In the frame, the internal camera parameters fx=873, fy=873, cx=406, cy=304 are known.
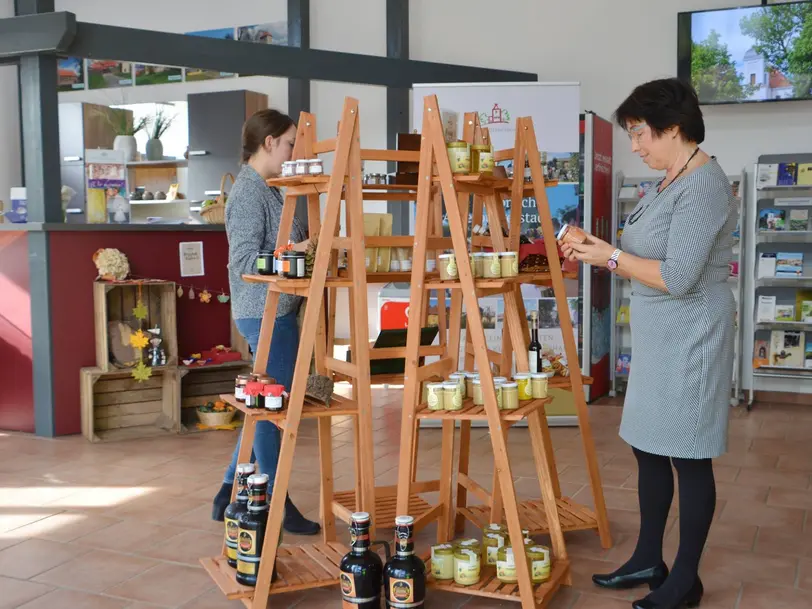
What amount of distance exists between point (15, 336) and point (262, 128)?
2882mm

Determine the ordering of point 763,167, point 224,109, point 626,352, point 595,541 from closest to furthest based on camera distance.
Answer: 1. point 595,541
2. point 763,167
3. point 626,352
4. point 224,109

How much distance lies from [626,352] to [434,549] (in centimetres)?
449

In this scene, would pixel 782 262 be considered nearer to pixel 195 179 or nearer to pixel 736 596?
pixel 736 596

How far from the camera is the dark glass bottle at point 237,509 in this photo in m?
2.87

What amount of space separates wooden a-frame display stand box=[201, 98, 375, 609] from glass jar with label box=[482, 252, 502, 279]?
0.40 meters

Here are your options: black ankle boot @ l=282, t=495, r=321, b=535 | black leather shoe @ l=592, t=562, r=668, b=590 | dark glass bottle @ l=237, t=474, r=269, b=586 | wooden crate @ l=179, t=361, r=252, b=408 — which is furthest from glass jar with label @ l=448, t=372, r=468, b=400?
wooden crate @ l=179, t=361, r=252, b=408

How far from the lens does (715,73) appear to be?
6602 millimetres

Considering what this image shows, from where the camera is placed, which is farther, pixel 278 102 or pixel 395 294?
pixel 278 102

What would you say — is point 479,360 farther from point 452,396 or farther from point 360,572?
point 360,572

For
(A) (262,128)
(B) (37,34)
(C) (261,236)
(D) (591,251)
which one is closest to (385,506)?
(C) (261,236)

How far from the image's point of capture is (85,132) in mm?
8789

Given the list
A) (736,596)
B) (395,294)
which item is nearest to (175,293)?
(395,294)

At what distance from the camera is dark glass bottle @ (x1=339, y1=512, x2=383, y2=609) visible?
8.63ft

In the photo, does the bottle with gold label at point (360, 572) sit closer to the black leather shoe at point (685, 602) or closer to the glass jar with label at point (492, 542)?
the glass jar with label at point (492, 542)
